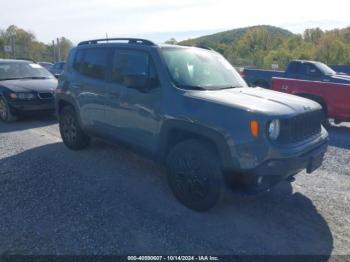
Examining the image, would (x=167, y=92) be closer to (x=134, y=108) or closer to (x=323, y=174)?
(x=134, y=108)

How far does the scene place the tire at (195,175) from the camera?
353 cm

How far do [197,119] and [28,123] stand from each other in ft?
21.0

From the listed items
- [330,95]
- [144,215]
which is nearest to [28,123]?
[144,215]

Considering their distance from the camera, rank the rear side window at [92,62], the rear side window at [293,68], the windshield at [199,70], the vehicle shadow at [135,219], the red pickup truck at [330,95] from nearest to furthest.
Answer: the vehicle shadow at [135,219]
the windshield at [199,70]
the rear side window at [92,62]
the red pickup truck at [330,95]
the rear side window at [293,68]

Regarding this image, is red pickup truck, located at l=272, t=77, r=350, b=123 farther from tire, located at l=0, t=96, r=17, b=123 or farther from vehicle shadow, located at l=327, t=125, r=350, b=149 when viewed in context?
tire, located at l=0, t=96, r=17, b=123

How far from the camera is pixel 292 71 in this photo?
1253 cm

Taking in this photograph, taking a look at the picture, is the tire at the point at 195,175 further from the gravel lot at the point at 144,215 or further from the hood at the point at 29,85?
the hood at the point at 29,85

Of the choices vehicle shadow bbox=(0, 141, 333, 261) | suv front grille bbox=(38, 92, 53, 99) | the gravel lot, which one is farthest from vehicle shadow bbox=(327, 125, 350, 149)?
suv front grille bbox=(38, 92, 53, 99)

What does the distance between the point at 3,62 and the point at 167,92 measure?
7.44 m

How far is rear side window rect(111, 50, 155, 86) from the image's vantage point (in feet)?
13.8

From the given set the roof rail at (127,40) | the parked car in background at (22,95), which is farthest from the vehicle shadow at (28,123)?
the roof rail at (127,40)

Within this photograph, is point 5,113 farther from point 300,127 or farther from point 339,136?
Answer: point 339,136

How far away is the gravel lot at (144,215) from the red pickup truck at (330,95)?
2.84 metres

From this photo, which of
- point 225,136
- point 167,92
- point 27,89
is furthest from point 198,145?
point 27,89
